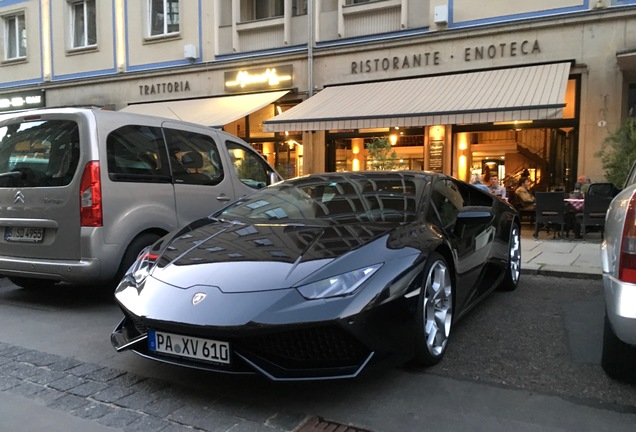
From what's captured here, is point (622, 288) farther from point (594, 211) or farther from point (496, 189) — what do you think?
point (496, 189)

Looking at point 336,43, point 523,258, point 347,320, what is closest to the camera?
point 347,320

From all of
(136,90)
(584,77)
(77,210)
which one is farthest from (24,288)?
(136,90)

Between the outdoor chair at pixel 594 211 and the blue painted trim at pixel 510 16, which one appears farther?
the blue painted trim at pixel 510 16

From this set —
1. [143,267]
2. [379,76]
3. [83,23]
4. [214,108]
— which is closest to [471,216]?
[143,267]

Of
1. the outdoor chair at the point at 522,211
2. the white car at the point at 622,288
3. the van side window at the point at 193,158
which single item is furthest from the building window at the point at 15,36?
the white car at the point at 622,288

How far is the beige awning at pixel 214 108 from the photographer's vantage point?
1273cm

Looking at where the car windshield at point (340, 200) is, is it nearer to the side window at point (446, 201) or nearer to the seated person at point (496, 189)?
the side window at point (446, 201)

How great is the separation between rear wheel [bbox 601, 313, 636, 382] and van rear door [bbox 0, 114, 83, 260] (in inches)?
165

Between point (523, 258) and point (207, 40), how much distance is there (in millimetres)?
11073

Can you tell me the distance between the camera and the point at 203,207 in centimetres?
565

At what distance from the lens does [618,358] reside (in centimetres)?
307

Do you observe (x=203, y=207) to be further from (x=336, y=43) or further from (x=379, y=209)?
(x=336, y=43)

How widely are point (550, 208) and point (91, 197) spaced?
27.8 ft

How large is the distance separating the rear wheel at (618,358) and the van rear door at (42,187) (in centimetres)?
418
